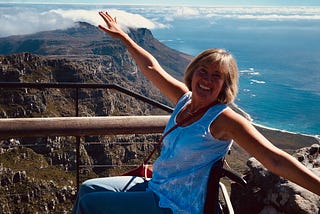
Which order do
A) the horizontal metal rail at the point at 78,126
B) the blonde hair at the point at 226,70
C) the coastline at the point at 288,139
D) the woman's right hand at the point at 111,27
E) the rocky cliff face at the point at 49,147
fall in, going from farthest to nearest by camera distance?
the coastline at the point at 288,139, the rocky cliff face at the point at 49,147, the woman's right hand at the point at 111,27, the horizontal metal rail at the point at 78,126, the blonde hair at the point at 226,70

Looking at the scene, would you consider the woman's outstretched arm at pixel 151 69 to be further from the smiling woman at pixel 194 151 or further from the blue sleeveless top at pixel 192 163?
the blue sleeveless top at pixel 192 163

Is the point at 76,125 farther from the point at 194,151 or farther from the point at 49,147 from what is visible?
the point at 49,147

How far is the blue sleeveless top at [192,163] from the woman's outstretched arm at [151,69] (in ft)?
2.66

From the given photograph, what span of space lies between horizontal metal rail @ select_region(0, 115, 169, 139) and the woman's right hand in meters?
0.78

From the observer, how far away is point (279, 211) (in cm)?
346

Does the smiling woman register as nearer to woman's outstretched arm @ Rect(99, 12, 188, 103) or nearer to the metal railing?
woman's outstretched arm @ Rect(99, 12, 188, 103)

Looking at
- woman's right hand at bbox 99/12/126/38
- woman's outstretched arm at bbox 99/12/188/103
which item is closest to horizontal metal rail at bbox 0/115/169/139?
woman's outstretched arm at bbox 99/12/188/103

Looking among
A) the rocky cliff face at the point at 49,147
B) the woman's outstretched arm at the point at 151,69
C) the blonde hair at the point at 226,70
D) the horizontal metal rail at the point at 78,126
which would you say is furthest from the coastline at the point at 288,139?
the blonde hair at the point at 226,70

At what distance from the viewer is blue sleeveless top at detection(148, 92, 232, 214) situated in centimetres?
251

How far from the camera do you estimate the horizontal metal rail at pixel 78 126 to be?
347cm

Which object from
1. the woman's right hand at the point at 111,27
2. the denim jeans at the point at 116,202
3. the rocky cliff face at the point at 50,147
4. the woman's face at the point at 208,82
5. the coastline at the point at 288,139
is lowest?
the coastline at the point at 288,139

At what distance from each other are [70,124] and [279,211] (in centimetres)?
195

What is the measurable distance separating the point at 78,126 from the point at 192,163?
56.7 inches

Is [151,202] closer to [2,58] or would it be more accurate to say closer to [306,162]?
[306,162]
